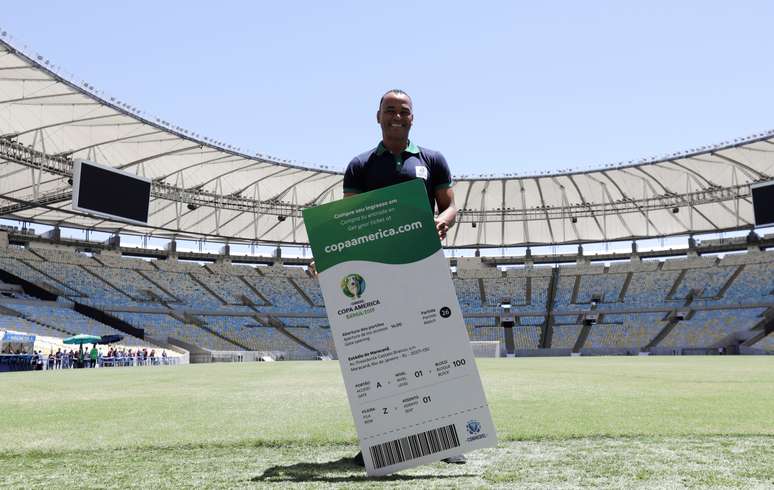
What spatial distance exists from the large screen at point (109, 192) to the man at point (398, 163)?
27.7 meters

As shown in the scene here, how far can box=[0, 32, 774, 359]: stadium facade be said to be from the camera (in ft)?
116

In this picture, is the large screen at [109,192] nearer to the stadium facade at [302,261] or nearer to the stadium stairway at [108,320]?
the stadium facade at [302,261]

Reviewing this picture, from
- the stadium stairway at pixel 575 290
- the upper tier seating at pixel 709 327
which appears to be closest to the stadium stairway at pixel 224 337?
the stadium stairway at pixel 575 290

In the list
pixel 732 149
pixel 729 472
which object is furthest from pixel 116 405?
pixel 732 149

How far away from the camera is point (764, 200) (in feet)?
123

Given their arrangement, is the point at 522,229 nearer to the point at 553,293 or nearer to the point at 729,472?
the point at 553,293

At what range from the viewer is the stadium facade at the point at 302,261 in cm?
3547

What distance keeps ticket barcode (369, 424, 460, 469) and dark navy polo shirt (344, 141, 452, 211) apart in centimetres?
145

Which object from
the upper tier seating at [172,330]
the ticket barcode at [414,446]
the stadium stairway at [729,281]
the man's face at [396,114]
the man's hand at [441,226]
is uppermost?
the stadium stairway at [729,281]

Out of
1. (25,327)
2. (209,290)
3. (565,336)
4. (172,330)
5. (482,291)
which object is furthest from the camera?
(482,291)

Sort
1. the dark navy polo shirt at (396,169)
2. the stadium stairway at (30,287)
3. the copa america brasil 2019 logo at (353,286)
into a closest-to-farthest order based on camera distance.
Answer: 1. the copa america brasil 2019 logo at (353,286)
2. the dark navy polo shirt at (396,169)
3. the stadium stairway at (30,287)

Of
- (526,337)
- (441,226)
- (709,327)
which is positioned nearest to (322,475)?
(441,226)

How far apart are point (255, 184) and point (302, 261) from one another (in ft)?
58.1

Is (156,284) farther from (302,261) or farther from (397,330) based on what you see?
(397,330)
